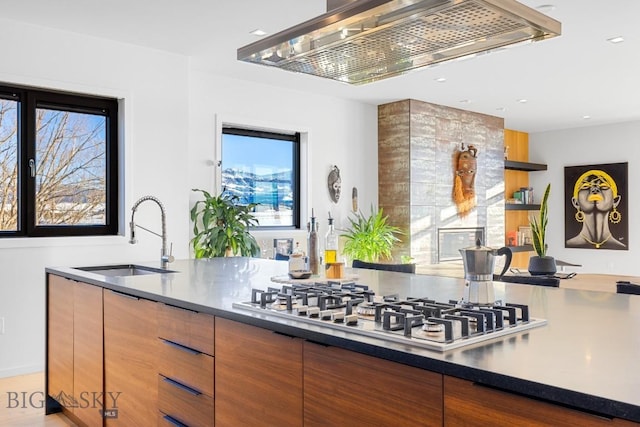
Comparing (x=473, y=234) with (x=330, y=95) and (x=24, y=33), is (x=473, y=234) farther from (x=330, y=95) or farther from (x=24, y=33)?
(x=24, y=33)

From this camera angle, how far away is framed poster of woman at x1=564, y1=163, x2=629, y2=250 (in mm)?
8598

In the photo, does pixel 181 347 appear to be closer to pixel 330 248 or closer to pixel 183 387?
pixel 183 387

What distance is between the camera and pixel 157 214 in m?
4.86

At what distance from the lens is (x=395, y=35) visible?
76.4 inches

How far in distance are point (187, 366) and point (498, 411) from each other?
4.15 feet

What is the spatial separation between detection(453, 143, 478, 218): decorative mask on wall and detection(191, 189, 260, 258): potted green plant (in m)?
3.41

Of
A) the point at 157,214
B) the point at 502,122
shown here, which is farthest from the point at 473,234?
the point at 157,214

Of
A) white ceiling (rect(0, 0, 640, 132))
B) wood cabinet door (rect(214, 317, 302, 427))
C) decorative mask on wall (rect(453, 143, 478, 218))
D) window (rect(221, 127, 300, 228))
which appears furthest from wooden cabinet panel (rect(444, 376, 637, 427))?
decorative mask on wall (rect(453, 143, 478, 218))

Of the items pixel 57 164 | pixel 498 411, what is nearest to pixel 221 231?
pixel 57 164

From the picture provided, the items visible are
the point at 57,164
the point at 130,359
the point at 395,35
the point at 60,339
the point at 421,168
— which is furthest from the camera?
the point at 421,168

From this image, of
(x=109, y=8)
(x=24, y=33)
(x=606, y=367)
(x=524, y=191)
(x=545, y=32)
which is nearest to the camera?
(x=606, y=367)

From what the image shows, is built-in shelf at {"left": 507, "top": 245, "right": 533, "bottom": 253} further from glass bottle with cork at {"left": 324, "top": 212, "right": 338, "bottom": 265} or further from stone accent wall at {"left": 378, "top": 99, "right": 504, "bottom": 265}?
glass bottle with cork at {"left": 324, "top": 212, "right": 338, "bottom": 265}

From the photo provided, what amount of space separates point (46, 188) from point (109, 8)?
155 cm

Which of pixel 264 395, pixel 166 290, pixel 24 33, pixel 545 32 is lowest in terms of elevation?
pixel 264 395
